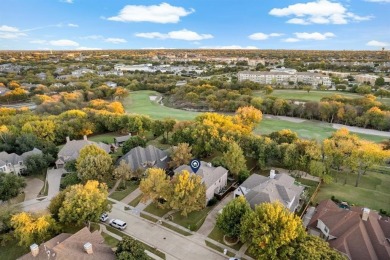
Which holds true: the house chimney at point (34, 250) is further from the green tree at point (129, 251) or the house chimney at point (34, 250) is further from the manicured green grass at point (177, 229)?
the manicured green grass at point (177, 229)

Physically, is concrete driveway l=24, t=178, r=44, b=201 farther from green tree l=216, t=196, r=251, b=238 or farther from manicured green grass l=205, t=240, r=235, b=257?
green tree l=216, t=196, r=251, b=238

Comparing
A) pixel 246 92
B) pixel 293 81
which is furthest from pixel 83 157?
pixel 293 81

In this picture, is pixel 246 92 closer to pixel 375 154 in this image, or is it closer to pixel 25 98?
pixel 375 154

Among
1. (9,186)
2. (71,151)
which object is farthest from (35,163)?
(9,186)

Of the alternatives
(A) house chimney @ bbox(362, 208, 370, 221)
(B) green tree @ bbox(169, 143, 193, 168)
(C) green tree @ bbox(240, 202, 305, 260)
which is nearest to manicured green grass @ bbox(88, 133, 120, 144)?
(B) green tree @ bbox(169, 143, 193, 168)

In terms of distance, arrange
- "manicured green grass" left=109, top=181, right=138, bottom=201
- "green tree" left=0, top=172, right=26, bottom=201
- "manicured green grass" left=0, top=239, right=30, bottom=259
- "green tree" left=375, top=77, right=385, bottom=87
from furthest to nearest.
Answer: "green tree" left=375, top=77, right=385, bottom=87
"manicured green grass" left=109, top=181, right=138, bottom=201
"green tree" left=0, top=172, right=26, bottom=201
"manicured green grass" left=0, top=239, right=30, bottom=259
